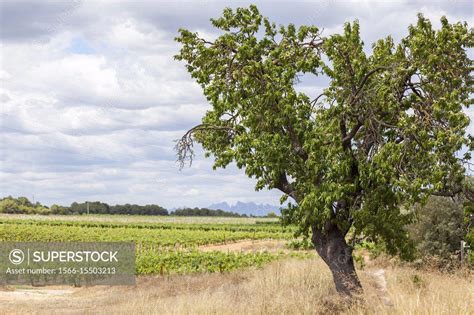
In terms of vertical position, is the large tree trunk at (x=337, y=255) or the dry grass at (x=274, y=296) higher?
the large tree trunk at (x=337, y=255)

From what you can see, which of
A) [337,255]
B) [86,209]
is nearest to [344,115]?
[337,255]

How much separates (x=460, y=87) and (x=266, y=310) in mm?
8009

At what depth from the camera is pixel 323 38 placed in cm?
1708

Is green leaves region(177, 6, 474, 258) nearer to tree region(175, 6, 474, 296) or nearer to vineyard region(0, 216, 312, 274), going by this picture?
tree region(175, 6, 474, 296)

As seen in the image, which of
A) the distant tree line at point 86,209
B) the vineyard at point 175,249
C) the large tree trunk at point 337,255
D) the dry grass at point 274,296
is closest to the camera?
the dry grass at point 274,296

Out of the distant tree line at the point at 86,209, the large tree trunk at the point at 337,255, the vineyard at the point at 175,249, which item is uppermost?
the distant tree line at the point at 86,209

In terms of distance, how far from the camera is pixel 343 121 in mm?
16500

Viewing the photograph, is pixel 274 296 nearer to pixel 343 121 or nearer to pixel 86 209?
pixel 343 121

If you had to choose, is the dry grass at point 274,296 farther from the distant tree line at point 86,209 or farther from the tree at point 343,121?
the distant tree line at point 86,209

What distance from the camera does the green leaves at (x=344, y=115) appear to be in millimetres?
14969

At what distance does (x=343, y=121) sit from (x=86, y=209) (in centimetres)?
14022

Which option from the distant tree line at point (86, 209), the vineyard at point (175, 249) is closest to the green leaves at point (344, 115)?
the vineyard at point (175, 249)

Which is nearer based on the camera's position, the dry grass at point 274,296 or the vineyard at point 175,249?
the dry grass at point 274,296

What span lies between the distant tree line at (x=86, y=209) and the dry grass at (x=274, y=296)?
105026 mm
